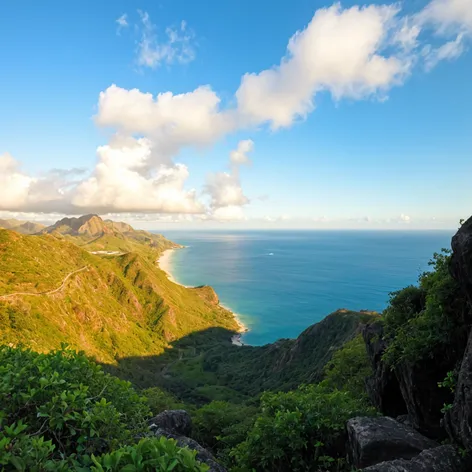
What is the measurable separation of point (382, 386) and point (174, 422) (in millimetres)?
11611

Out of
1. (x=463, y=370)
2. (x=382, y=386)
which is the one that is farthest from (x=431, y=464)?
(x=382, y=386)

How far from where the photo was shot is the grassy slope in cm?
6681

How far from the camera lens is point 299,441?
1040cm

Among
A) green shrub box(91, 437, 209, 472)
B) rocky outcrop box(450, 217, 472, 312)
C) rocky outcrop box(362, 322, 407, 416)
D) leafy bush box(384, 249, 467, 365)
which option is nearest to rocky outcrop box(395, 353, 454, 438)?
leafy bush box(384, 249, 467, 365)

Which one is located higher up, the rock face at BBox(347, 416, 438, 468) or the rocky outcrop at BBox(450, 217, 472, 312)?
the rocky outcrop at BBox(450, 217, 472, 312)

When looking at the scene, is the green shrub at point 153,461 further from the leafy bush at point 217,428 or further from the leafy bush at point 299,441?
the leafy bush at point 217,428

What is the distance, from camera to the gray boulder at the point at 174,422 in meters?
16.4

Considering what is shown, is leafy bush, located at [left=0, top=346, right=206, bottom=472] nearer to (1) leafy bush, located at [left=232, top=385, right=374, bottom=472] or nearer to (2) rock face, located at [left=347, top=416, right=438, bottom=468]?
(1) leafy bush, located at [left=232, top=385, right=374, bottom=472]

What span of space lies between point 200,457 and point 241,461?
190cm

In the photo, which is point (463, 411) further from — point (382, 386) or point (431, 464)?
point (382, 386)

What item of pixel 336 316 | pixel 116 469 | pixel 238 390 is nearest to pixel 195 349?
pixel 238 390

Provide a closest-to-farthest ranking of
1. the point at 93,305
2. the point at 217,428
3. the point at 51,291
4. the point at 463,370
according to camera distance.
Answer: the point at 463,370 → the point at 217,428 → the point at 51,291 → the point at 93,305

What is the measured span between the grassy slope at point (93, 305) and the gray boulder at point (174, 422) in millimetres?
39697

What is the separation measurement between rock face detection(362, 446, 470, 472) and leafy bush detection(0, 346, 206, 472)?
257 inches
